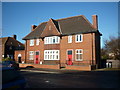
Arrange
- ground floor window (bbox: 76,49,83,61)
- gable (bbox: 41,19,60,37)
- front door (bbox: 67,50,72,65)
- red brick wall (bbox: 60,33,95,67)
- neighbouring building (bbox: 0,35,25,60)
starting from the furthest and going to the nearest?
1. neighbouring building (bbox: 0,35,25,60)
2. gable (bbox: 41,19,60,37)
3. front door (bbox: 67,50,72,65)
4. ground floor window (bbox: 76,49,83,61)
5. red brick wall (bbox: 60,33,95,67)

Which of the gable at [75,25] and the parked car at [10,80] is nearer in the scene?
the parked car at [10,80]

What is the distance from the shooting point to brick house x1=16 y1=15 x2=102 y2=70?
28.0m

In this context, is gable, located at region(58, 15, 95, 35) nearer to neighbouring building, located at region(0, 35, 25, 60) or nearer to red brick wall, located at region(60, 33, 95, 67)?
red brick wall, located at region(60, 33, 95, 67)

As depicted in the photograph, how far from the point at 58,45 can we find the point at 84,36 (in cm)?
587

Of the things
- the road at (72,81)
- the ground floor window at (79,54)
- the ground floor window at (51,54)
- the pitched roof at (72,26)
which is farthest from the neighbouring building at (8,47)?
the road at (72,81)

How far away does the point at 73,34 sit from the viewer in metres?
30.0

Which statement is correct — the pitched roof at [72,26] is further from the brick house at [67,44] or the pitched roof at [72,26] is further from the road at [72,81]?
the road at [72,81]

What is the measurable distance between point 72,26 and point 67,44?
4.08m

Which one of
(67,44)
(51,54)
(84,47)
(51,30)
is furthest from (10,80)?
(51,30)

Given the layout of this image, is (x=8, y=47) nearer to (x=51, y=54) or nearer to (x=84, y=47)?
(x=51, y=54)

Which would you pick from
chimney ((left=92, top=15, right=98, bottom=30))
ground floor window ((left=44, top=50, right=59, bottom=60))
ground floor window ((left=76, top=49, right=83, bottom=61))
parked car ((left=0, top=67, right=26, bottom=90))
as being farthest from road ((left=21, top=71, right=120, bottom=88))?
ground floor window ((left=44, top=50, right=59, bottom=60))

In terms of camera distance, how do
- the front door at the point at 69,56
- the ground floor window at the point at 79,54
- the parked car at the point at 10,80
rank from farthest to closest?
the front door at the point at 69,56 → the ground floor window at the point at 79,54 → the parked car at the point at 10,80

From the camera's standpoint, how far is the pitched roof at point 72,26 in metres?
29.4

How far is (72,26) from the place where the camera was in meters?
32.2
